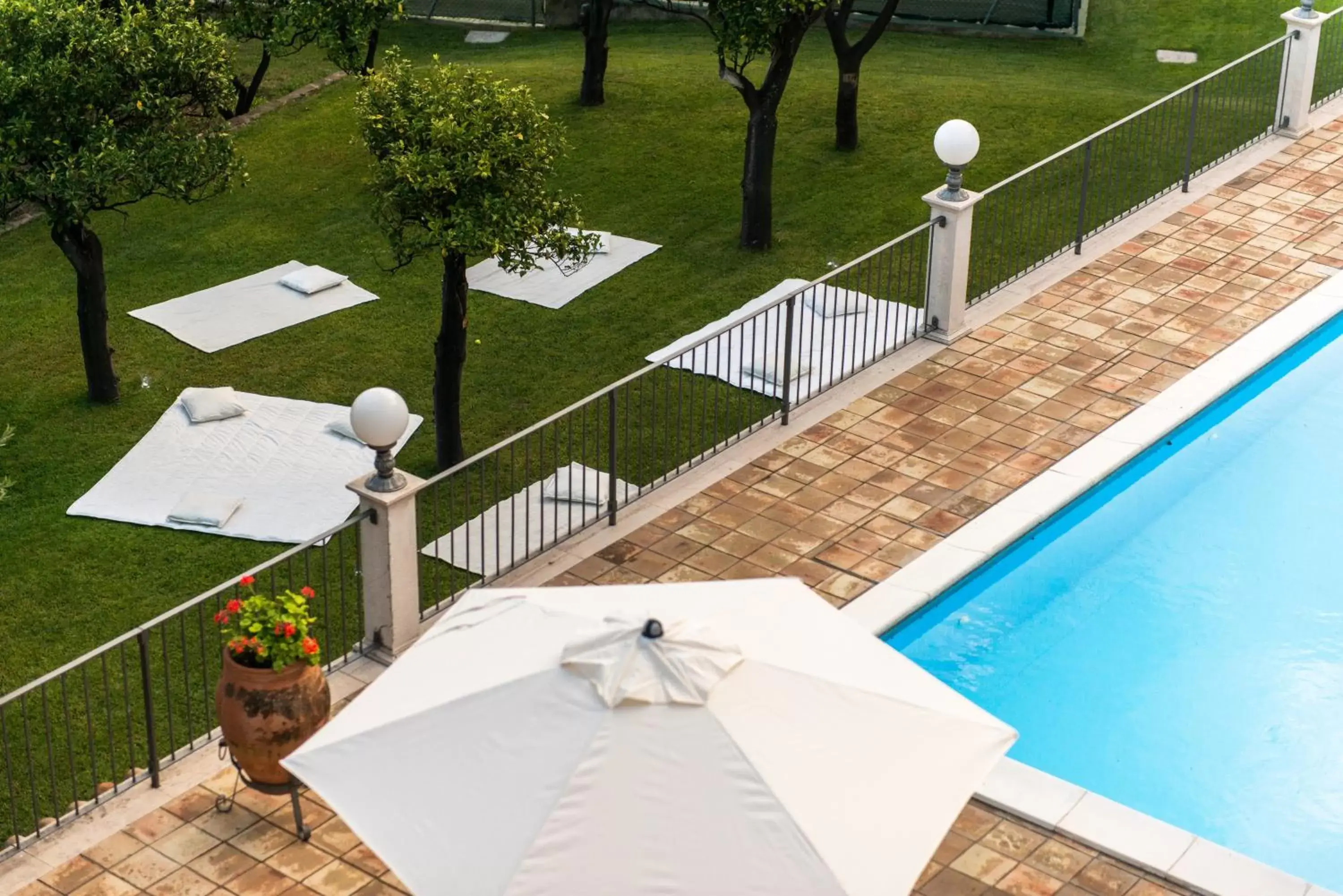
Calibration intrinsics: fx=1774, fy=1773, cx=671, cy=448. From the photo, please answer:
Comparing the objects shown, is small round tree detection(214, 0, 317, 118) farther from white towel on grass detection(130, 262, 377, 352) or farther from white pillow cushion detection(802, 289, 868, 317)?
white pillow cushion detection(802, 289, 868, 317)

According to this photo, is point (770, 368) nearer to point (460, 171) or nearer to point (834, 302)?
point (834, 302)

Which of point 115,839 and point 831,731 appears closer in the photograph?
point 831,731

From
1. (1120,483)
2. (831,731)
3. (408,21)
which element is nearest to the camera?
(831,731)

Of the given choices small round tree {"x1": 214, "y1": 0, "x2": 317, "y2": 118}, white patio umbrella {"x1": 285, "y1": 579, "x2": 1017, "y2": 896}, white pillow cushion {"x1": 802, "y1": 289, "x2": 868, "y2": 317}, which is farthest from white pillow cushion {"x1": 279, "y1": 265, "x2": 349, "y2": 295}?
white patio umbrella {"x1": 285, "y1": 579, "x2": 1017, "y2": 896}

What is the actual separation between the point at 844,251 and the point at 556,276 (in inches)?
109

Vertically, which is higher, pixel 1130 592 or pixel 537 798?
pixel 537 798

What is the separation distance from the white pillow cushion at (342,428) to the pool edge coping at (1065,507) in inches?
205

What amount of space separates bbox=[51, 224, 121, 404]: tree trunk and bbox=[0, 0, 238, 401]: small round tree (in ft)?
0.07

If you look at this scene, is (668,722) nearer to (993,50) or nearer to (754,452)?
(754,452)

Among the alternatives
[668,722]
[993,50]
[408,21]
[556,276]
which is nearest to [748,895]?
[668,722]

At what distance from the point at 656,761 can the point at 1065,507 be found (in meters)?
6.19

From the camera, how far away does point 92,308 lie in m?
14.9

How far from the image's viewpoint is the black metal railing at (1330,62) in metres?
19.7

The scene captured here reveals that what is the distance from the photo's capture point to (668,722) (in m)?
6.84
